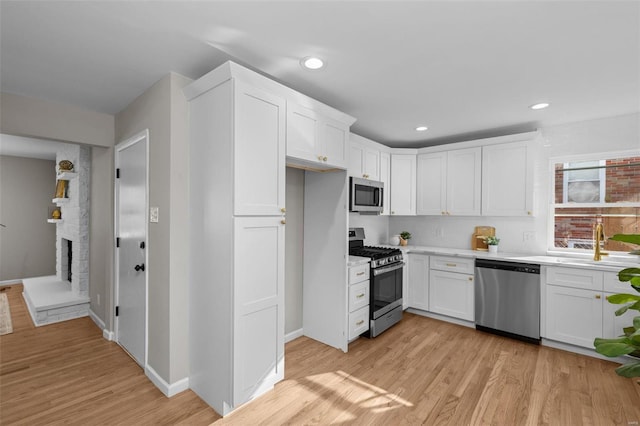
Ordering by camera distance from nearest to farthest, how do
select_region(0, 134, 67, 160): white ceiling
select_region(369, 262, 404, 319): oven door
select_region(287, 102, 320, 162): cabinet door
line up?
select_region(287, 102, 320, 162): cabinet door
select_region(369, 262, 404, 319): oven door
select_region(0, 134, 67, 160): white ceiling

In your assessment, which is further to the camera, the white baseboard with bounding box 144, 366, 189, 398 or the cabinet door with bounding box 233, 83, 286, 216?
the white baseboard with bounding box 144, 366, 189, 398

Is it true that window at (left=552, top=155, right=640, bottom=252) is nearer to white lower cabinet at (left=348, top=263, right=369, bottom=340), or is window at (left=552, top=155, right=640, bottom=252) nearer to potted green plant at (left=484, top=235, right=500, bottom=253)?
potted green plant at (left=484, top=235, right=500, bottom=253)

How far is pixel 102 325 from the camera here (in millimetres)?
3562

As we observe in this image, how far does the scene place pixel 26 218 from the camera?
5.87 meters

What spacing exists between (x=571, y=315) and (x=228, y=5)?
409 centimetres

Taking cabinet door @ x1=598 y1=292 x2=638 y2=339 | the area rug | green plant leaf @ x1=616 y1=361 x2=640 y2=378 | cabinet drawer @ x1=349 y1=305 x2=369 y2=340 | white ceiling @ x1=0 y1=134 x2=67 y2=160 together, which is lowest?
the area rug

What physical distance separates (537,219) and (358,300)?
2567 millimetres

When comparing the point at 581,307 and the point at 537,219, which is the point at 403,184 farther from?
the point at 581,307

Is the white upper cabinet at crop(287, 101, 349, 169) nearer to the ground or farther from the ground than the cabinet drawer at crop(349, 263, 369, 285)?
farther from the ground

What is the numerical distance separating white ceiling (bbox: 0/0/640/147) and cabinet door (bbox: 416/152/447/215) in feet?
4.38

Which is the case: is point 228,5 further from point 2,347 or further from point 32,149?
point 32,149

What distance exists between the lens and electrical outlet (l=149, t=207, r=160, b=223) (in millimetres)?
2482

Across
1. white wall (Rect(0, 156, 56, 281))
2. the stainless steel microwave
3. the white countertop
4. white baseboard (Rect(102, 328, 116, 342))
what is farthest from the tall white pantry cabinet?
white wall (Rect(0, 156, 56, 281))

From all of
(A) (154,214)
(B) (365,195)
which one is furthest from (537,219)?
(A) (154,214)
